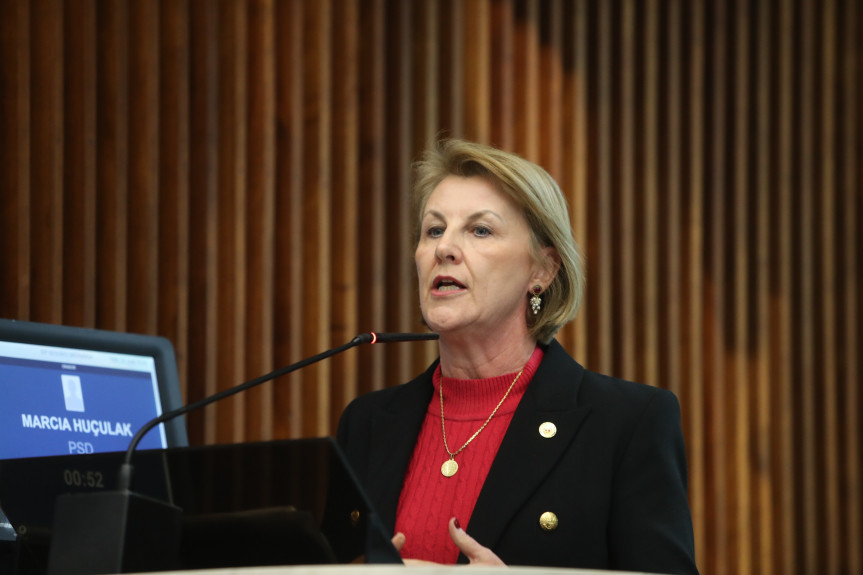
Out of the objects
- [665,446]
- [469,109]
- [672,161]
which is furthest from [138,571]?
[672,161]

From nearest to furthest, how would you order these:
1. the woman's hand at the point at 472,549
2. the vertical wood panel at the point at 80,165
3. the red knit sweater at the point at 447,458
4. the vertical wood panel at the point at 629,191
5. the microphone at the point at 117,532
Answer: the microphone at the point at 117,532, the woman's hand at the point at 472,549, the red knit sweater at the point at 447,458, the vertical wood panel at the point at 80,165, the vertical wood panel at the point at 629,191

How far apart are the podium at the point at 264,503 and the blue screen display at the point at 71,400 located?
752 millimetres

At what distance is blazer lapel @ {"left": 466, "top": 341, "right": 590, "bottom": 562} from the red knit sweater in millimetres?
75

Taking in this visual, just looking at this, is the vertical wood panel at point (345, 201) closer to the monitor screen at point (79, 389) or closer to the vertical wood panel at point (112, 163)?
the vertical wood panel at point (112, 163)

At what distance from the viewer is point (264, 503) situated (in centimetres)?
153

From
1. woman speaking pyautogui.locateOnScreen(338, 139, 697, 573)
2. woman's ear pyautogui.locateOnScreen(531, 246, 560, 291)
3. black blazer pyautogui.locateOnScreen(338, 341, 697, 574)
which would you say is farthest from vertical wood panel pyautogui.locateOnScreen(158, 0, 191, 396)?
woman's ear pyautogui.locateOnScreen(531, 246, 560, 291)

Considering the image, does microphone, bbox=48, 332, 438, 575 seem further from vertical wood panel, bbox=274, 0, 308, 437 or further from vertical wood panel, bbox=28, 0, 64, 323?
vertical wood panel, bbox=274, 0, 308, 437

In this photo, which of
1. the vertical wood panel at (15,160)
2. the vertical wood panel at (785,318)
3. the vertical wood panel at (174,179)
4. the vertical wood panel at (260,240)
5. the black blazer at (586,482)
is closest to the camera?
the black blazer at (586,482)

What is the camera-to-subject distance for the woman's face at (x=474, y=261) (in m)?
2.51

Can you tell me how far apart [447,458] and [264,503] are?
0.99 metres

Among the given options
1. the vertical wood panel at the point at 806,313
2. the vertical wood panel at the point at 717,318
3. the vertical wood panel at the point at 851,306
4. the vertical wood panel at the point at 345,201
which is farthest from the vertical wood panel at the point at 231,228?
the vertical wood panel at the point at 851,306

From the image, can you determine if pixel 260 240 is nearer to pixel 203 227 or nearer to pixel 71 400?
pixel 203 227

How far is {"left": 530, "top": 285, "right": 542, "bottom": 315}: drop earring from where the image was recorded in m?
2.65

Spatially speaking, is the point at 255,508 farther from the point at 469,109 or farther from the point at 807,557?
the point at 807,557
